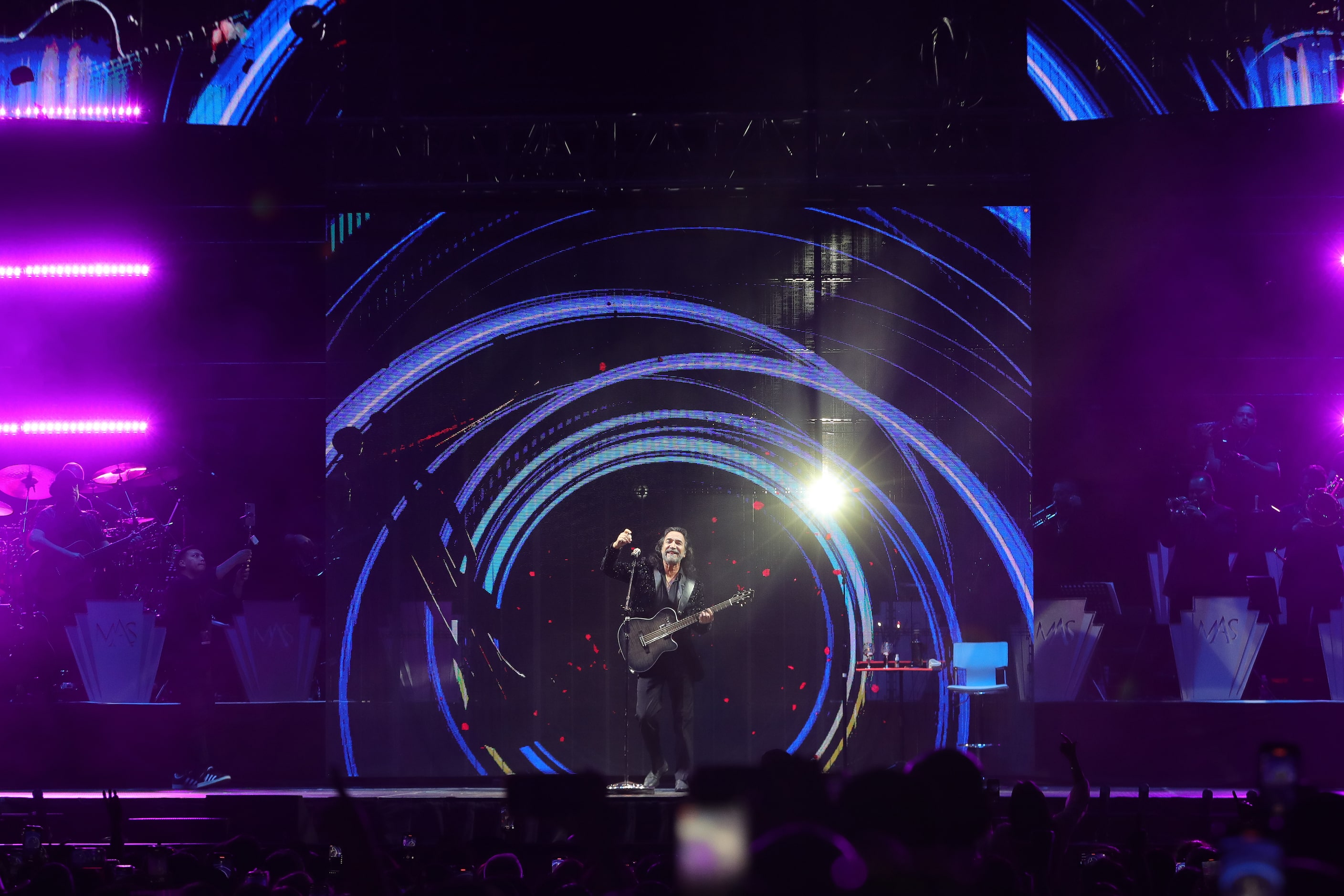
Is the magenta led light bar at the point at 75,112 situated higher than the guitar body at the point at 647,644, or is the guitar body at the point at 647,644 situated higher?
the magenta led light bar at the point at 75,112

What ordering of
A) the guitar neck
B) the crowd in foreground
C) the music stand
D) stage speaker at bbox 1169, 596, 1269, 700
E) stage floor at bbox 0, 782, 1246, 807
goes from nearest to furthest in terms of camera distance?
the crowd in foreground < stage floor at bbox 0, 782, 1246, 807 < the guitar neck < stage speaker at bbox 1169, 596, 1269, 700 < the music stand

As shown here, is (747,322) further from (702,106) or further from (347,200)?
(347,200)

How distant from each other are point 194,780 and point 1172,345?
25.7 ft

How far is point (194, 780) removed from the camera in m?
8.39

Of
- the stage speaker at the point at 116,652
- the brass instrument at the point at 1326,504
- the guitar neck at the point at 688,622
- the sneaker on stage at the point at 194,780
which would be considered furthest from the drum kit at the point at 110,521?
the brass instrument at the point at 1326,504

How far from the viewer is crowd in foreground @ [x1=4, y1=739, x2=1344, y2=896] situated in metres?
1.73

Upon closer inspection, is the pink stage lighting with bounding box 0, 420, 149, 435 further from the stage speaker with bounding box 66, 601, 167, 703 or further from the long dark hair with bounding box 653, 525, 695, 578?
the long dark hair with bounding box 653, 525, 695, 578

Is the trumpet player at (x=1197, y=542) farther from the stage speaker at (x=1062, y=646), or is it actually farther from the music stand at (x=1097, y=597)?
the stage speaker at (x=1062, y=646)

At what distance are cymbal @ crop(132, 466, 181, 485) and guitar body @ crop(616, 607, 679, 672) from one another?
3.70 metres

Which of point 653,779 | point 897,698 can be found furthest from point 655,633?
point 897,698

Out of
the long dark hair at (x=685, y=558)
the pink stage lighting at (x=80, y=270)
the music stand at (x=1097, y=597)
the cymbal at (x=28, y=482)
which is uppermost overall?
the pink stage lighting at (x=80, y=270)

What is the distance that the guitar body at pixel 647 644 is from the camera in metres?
7.95

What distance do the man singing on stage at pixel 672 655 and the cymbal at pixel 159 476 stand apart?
367 cm

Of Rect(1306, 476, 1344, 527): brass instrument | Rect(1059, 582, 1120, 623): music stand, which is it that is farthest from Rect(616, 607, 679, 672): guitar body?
Rect(1306, 476, 1344, 527): brass instrument
